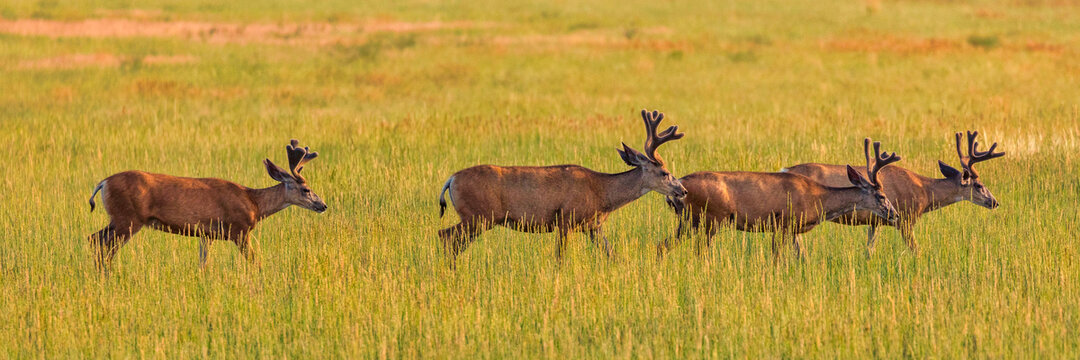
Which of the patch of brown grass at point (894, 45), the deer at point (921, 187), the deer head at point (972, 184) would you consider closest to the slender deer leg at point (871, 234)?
the deer at point (921, 187)

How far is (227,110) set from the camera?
949 inches

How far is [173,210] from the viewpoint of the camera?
9.46 meters

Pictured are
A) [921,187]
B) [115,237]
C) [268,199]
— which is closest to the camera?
[115,237]

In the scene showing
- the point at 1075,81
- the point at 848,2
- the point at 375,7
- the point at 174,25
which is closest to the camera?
the point at 1075,81

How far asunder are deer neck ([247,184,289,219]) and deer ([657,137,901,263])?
10.1ft

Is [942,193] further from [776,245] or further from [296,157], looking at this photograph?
[296,157]

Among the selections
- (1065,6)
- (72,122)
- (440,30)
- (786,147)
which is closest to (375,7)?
(440,30)

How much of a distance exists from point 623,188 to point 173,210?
3.53 meters

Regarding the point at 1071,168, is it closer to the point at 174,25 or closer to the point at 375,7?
the point at 174,25

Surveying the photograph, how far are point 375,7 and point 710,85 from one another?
28.3 m

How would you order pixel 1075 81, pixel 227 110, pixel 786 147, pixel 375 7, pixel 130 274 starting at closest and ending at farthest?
pixel 130 274 → pixel 786 147 → pixel 227 110 → pixel 1075 81 → pixel 375 7

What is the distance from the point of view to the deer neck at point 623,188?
1022 cm

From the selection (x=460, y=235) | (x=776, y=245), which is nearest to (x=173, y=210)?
(x=460, y=235)

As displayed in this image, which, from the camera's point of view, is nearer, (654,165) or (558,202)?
(558,202)
